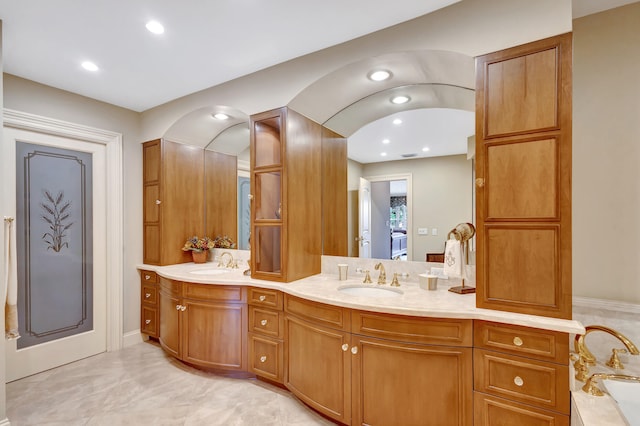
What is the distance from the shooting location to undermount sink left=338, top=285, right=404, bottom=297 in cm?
226

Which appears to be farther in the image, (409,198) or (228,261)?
(228,261)

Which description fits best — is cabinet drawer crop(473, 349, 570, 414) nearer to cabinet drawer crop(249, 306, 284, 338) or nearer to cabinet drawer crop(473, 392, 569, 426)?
cabinet drawer crop(473, 392, 569, 426)

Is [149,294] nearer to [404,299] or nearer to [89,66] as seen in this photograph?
[89,66]

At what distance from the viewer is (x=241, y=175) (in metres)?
3.48

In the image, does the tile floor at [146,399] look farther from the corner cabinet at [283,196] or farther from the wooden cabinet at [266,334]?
the corner cabinet at [283,196]

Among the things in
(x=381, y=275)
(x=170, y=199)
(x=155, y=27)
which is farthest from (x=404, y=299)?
(x=170, y=199)

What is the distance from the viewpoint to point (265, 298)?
7.97 ft

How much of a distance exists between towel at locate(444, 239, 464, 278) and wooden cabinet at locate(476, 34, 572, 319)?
0.30 m

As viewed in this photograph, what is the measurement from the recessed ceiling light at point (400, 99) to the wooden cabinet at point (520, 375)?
1.73 metres

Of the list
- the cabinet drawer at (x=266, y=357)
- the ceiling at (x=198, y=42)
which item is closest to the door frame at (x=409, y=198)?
the ceiling at (x=198, y=42)

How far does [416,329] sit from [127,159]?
11.5 feet

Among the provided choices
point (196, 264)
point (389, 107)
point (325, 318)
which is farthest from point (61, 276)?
point (389, 107)

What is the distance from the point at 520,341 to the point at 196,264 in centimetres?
313

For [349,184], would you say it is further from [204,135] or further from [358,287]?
[204,135]
